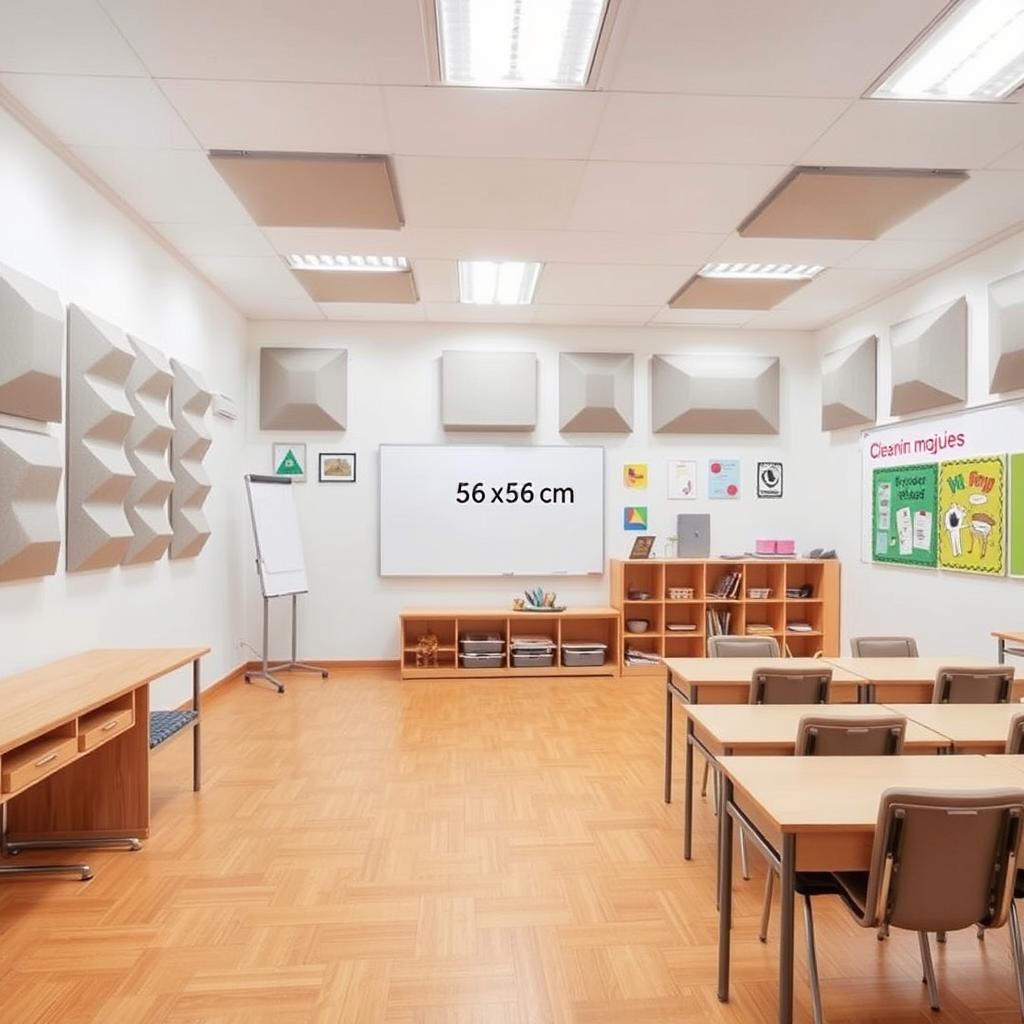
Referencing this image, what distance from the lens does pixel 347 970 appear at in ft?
8.41

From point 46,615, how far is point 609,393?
209 inches

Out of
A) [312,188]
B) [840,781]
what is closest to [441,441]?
[312,188]

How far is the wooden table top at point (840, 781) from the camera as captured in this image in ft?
6.73

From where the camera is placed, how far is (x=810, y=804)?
214 centimetres

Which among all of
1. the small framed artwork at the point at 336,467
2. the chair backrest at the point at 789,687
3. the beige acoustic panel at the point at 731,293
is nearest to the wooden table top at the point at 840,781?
the chair backrest at the point at 789,687

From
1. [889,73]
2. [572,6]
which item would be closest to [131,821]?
[572,6]

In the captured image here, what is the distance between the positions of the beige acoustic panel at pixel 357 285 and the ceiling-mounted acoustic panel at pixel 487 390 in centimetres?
98

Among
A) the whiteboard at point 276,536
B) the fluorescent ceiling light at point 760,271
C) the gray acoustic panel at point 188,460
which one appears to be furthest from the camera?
the whiteboard at point 276,536

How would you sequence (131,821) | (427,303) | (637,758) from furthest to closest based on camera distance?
(427,303) < (637,758) < (131,821)

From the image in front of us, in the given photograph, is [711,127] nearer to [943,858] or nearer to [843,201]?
[843,201]

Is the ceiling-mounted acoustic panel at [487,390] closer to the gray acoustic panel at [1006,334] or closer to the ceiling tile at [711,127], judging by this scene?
the ceiling tile at [711,127]

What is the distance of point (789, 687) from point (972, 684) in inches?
35.8

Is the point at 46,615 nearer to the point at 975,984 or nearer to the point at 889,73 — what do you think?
the point at 975,984

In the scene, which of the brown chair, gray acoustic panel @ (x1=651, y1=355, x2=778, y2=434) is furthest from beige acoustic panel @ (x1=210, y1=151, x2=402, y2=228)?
the brown chair
